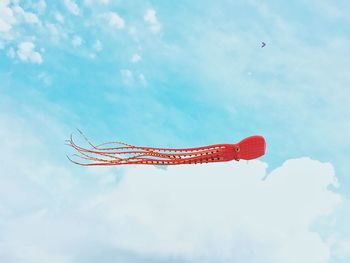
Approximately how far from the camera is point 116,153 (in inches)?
2233

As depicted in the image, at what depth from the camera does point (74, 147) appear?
5806cm

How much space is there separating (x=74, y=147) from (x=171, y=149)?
21.7ft

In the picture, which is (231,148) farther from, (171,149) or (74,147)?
(74,147)

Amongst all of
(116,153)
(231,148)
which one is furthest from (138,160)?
(231,148)

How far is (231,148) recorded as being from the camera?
5597cm

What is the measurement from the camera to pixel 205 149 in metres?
55.8

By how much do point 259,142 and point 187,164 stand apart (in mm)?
4624

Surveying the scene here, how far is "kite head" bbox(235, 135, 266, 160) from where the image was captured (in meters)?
55.5

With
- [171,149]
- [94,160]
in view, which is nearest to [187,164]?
[171,149]

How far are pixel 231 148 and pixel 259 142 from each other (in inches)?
70.4

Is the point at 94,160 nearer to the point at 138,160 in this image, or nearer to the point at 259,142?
the point at 138,160

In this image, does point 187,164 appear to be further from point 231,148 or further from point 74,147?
point 74,147

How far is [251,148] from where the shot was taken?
5575 centimetres

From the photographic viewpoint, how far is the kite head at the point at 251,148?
5553 centimetres
